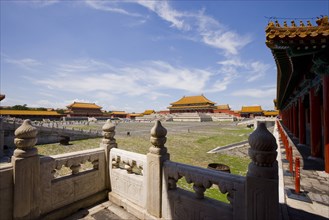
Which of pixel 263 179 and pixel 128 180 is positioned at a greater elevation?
pixel 263 179

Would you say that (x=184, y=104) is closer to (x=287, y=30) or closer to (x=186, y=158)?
(x=186, y=158)

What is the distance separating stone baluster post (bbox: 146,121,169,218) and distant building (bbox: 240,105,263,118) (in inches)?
2820

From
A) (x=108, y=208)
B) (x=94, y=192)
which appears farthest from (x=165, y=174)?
(x=94, y=192)

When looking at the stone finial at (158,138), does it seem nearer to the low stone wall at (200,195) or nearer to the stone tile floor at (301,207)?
the low stone wall at (200,195)

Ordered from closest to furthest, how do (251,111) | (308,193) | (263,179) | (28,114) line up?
1. (263,179)
2. (308,193)
3. (28,114)
4. (251,111)

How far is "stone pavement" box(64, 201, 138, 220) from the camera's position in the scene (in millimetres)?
3527

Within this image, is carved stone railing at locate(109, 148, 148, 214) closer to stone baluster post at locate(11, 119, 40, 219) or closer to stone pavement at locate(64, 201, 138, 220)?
stone pavement at locate(64, 201, 138, 220)

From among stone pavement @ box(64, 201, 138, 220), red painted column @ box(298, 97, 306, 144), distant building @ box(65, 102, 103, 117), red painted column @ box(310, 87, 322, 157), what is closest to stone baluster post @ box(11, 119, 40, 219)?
stone pavement @ box(64, 201, 138, 220)

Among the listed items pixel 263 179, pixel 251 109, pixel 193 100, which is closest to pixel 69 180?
pixel 263 179

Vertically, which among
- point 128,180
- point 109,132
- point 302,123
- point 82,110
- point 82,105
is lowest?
point 128,180

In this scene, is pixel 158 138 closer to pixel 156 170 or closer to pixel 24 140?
pixel 156 170

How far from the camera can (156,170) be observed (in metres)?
3.21

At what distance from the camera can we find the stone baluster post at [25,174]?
2.83m

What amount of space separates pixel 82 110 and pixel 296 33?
7821 cm
